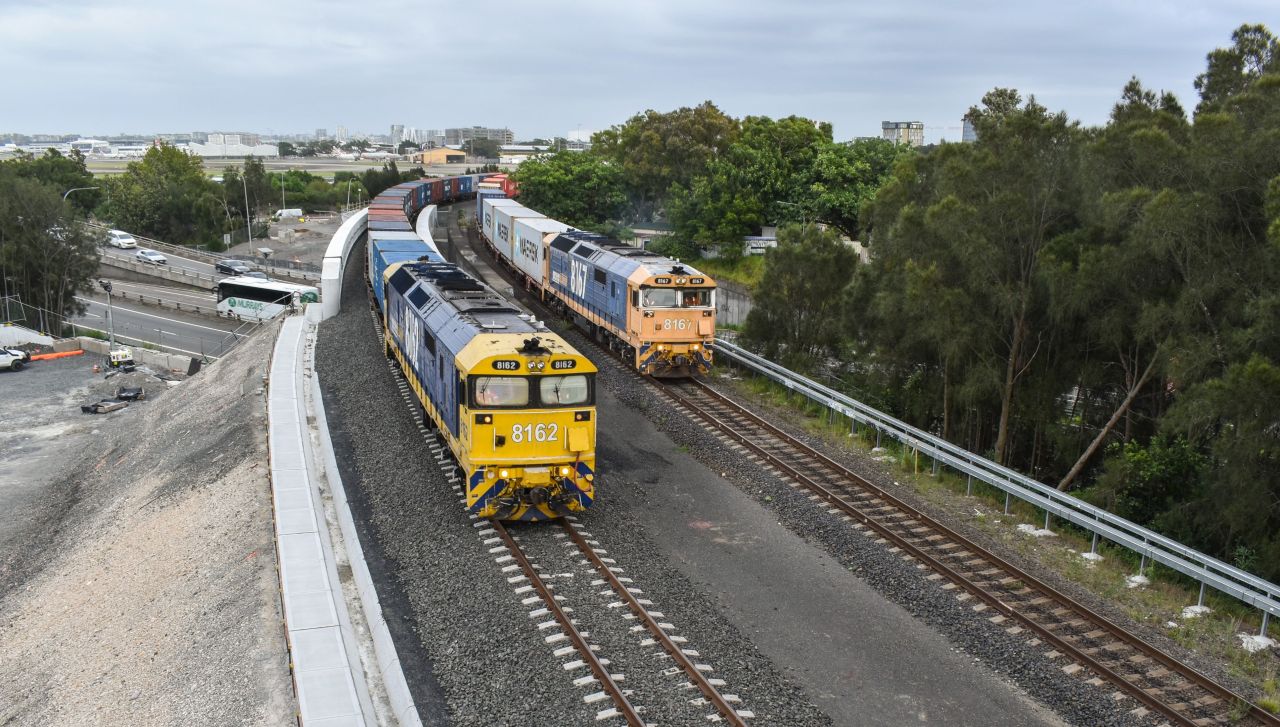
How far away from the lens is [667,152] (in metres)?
70.4

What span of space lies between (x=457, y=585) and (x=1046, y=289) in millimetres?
14778

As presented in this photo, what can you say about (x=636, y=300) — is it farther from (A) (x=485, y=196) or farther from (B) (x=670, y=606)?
(A) (x=485, y=196)

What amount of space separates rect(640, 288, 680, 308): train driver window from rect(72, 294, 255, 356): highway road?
32.3 metres

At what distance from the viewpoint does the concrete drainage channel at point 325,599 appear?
12109 mm

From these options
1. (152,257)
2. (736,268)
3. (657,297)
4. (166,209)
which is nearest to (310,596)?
(657,297)

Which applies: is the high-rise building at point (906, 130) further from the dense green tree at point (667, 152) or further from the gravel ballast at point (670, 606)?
the gravel ballast at point (670, 606)

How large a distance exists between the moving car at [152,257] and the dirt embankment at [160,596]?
50.6m

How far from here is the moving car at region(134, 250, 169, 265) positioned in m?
75.9

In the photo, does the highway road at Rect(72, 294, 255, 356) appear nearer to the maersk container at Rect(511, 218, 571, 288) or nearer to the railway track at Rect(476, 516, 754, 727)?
the maersk container at Rect(511, 218, 571, 288)

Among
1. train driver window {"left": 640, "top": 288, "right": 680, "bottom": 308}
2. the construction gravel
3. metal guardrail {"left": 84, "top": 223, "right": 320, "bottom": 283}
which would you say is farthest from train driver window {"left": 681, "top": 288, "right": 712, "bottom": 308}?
metal guardrail {"left": 84, "top": 223, "right": 320, "bottom": 283}

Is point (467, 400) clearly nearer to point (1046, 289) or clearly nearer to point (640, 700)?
point (640, 700)

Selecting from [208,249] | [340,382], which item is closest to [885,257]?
[340,382]

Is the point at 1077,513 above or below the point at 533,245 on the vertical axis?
below

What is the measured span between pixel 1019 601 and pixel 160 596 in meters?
15.8
